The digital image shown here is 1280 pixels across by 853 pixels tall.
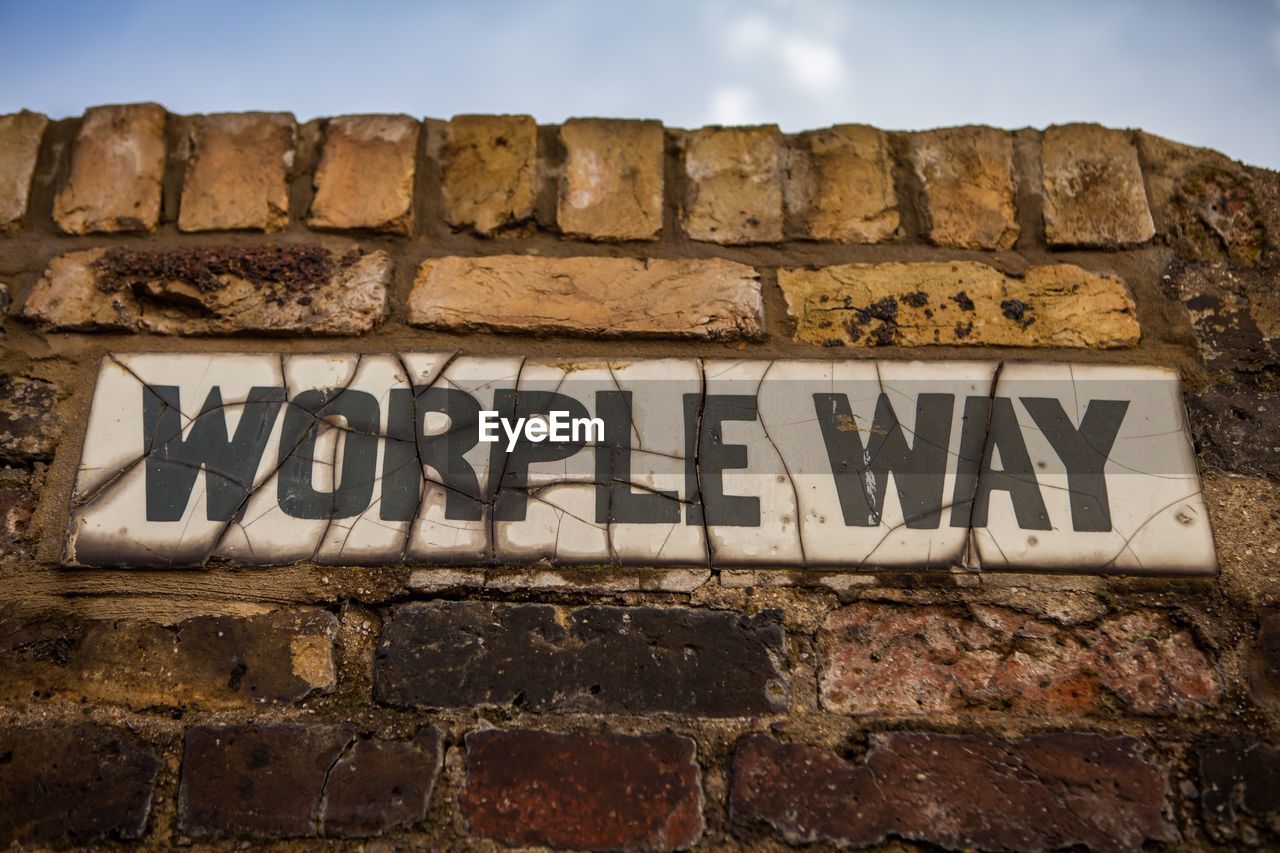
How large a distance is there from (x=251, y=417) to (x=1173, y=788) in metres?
1.12

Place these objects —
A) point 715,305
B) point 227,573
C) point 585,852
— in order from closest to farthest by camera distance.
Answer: point 585,852, point 227,573, point 715,305

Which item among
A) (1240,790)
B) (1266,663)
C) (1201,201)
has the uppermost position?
(1201,201)

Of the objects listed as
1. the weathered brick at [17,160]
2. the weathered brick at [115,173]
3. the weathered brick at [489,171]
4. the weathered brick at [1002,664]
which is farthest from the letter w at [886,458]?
the weathered brick at [17,160]

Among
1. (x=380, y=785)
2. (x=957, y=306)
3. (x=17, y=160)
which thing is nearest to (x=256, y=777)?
(x=380, y=785)

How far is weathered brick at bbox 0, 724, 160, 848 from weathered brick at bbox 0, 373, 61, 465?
1.05ft

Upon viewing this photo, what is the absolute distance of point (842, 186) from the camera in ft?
3.46

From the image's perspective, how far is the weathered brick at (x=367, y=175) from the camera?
1.04m

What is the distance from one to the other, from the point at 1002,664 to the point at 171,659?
94 centimetres

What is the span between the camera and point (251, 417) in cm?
95

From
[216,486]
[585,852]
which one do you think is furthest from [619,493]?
[216,486]

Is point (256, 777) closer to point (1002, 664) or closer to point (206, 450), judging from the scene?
point (206, 450)

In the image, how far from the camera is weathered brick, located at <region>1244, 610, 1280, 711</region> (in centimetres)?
84

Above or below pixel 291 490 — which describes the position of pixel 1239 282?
above

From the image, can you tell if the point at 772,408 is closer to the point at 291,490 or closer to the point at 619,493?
the point at 619,493
